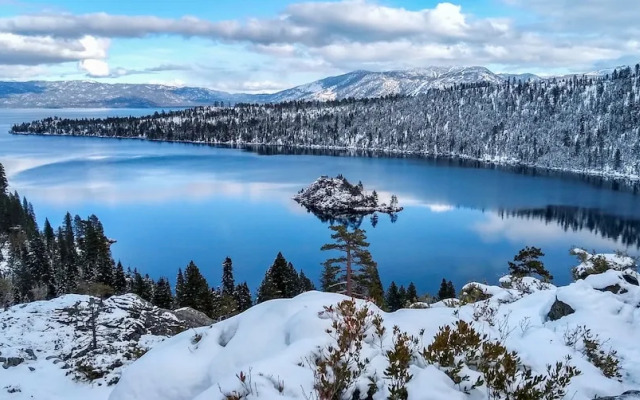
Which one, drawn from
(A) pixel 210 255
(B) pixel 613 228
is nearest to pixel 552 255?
A: (B) pixel 613 228

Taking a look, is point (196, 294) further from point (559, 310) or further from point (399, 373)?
point (399, 373)

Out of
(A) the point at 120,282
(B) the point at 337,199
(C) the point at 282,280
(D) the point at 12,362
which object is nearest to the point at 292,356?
(D) the point at 12,362

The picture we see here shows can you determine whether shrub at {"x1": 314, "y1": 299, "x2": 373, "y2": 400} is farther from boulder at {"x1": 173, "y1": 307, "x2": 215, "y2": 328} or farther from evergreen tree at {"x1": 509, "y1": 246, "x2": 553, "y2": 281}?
evergreen tree at {"x1": 509, "y1": 246, "x2": 553, "y2": 281}

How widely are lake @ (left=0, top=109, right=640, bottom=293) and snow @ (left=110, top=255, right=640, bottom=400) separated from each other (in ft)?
232

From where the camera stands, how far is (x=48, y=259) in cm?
7969

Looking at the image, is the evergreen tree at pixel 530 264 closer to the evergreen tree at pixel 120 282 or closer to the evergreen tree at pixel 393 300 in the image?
the evergreen tree at pixel 393 300

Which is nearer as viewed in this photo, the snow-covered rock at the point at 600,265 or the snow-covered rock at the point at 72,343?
the snow-covered rock at the point at 72,343

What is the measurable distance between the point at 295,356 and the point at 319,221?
125m

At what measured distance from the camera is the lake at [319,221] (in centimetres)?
9144

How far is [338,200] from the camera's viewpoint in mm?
152000

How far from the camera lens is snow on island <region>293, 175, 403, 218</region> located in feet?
477

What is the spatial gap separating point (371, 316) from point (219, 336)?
12.1 ft

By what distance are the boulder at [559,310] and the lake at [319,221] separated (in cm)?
6687

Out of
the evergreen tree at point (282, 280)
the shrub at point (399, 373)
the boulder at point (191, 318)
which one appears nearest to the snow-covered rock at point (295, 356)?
the shrub at point (399, 373)
